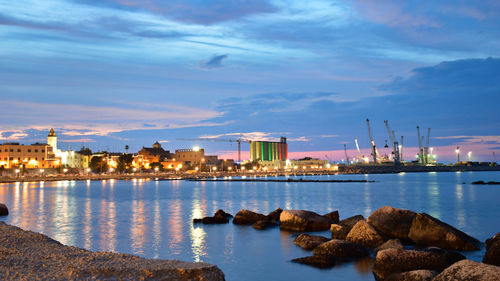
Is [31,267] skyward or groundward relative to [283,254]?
skyward

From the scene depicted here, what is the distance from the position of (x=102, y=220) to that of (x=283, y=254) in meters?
25.2

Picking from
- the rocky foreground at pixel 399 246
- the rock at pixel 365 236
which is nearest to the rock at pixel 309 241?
the rocky foreground at pixel 399 246

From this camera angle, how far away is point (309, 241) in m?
25.6

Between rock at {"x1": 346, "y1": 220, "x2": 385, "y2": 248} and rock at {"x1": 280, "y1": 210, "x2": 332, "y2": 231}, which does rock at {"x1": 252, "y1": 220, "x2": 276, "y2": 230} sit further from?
rock at {"x1": 346, "y1": 220, "x2": 385, "y2": 248}

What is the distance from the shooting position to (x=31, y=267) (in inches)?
607

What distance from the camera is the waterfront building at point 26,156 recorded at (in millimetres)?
175250

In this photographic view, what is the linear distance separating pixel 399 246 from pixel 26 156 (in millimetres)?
185318

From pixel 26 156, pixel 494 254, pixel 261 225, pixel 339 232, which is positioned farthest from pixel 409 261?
pixel 26 156

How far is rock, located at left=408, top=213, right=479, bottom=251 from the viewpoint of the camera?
2347 cm

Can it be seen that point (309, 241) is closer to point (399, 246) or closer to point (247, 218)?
point (399, 246)

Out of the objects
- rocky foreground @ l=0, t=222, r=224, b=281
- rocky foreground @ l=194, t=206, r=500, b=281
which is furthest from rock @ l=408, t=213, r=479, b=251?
rocky foreground @ l=0, t=222, r=224, b=281

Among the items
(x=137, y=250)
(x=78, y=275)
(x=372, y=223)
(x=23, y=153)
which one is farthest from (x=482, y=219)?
(x=23, y=153)

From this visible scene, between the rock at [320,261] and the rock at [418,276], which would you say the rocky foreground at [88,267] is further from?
the rock at [320,261]

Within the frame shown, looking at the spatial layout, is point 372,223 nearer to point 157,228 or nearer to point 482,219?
point 157,228
